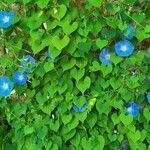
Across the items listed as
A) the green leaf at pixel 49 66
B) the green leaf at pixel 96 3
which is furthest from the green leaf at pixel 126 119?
the green leaf at pixel 96 3

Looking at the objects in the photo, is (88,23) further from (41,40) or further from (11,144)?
(11,144)

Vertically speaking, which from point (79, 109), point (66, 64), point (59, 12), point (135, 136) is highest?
point (59, 12)

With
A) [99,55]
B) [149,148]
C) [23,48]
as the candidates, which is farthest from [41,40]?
[149,148]

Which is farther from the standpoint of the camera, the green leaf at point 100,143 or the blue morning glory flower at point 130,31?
the green leaf at point 100,143

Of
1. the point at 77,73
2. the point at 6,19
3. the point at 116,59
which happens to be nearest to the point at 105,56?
the point at 116,59

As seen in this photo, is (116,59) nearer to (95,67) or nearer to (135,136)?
(95,67)

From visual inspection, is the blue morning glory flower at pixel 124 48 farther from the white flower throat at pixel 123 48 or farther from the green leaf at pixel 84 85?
the green leaf at pixel 84 85

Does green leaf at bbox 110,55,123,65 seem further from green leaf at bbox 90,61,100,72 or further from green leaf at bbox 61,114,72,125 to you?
green leaf at bbox 61,114,72,125
